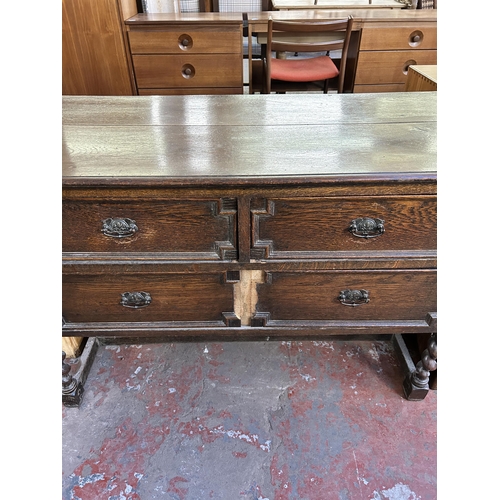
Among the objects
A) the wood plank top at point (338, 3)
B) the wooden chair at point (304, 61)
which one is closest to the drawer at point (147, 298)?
the wooden chair at point (304, 61)

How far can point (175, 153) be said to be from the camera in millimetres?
912

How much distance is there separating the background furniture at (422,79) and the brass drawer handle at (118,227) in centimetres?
122

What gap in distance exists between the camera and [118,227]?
0.89 meters

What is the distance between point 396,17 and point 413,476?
99.5 inches

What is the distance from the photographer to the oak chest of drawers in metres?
2.31

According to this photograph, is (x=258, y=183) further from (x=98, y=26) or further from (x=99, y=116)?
(x=98, y=26)

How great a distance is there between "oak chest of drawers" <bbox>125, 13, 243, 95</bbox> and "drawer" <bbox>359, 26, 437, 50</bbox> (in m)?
0.82

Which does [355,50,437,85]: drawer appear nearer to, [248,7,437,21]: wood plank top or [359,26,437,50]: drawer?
[359,26,437,50]: drawer

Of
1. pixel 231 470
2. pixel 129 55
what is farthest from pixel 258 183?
pixel 129 55

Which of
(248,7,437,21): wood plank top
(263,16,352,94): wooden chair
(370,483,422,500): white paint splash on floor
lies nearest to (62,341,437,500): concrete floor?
(370,483,422,500): white paint splash on floor

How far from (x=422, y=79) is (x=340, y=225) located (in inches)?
39.1

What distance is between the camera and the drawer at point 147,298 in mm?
1000

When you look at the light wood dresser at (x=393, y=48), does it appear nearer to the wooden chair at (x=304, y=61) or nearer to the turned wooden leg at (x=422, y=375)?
the wooden chair at (x=304, y=61)

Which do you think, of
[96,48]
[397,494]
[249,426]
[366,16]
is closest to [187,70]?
[96,48]
